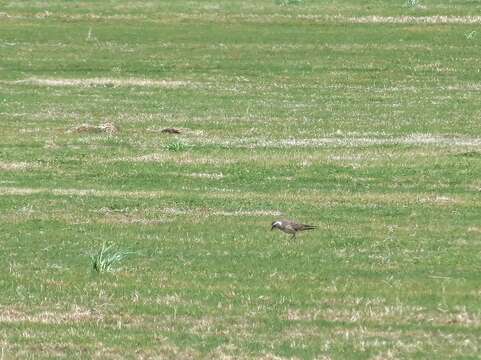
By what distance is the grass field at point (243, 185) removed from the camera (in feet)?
42.1

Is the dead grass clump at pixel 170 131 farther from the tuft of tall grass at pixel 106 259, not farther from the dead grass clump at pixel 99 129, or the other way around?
the tuft of tall grass at pixel 106 259

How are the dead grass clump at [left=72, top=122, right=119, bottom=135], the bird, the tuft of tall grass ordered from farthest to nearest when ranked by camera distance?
1. the dead grass clump at [left=72, top=122, right=119, bottom=135]
2. the bird
3. the tuft of tall grass

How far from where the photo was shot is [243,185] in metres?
24.2

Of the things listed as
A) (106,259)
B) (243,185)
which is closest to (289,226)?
(106,259)

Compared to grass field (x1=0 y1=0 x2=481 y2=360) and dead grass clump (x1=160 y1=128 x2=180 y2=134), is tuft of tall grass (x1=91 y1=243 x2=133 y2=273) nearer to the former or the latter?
grass field (x1=0 y1=0 x2=481 y2=360)

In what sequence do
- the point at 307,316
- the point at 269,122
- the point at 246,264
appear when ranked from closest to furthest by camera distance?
the point at 307,316
the point at 246,264
the point at 269,122

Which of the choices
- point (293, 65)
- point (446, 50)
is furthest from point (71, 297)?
point (446, 50)

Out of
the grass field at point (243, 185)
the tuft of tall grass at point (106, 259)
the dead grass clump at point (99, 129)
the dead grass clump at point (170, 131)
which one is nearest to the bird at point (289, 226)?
the grass field at point (243, 185)

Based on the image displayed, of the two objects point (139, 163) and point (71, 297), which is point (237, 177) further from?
point (71, 297)

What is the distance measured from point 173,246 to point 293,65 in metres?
28.5

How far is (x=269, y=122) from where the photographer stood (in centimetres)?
3388

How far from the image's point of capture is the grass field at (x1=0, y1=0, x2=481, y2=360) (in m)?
12.8

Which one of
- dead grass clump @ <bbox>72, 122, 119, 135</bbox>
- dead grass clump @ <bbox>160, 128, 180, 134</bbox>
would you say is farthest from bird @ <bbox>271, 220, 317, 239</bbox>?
dead grass clump @ <bbox>72, 122, 119, 135</bbox>

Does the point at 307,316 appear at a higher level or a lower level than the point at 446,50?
higher
